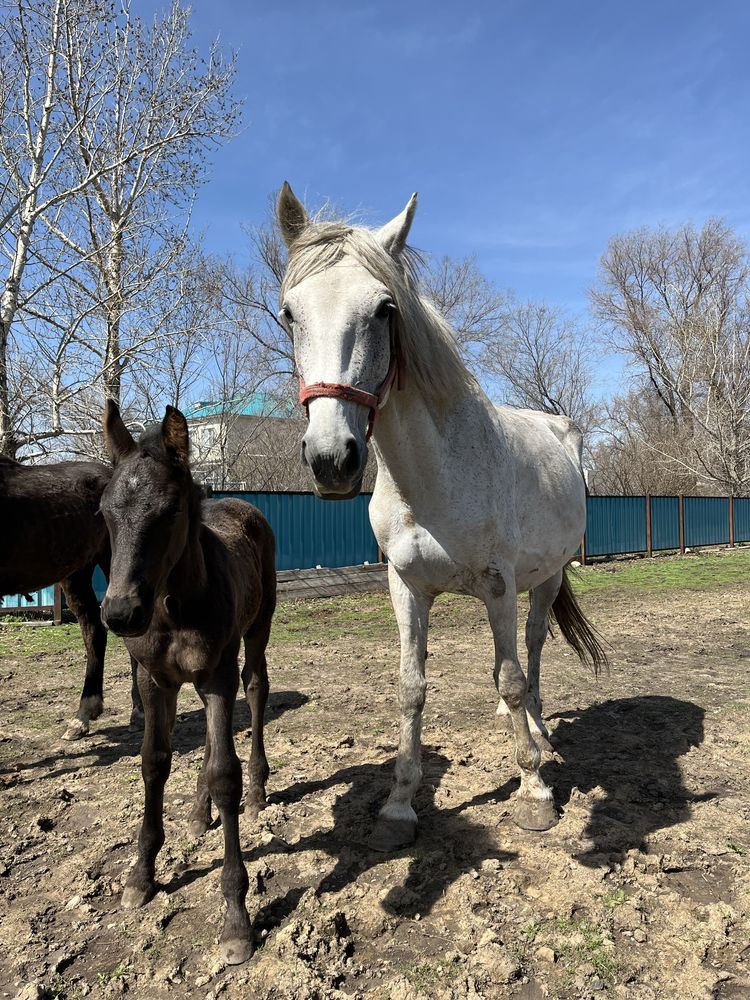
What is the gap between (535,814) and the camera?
3.10 m

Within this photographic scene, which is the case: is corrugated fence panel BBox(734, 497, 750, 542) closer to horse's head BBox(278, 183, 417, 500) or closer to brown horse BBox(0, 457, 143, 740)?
brown horse BBox(0, 457, 143, 740)

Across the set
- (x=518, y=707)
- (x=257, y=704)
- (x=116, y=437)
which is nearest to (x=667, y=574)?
(x=518, y=707)

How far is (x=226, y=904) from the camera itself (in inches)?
93.9

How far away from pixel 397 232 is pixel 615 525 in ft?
57.1

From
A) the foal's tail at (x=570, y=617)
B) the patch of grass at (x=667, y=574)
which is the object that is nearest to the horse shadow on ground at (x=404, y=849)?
the foal's tail at (x=570, y=617)

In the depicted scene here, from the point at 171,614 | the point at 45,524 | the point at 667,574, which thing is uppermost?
the point at 45,524

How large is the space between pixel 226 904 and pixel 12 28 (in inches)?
487

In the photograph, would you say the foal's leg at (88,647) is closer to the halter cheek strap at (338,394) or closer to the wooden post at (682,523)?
the halter cheek strap at (338,394)

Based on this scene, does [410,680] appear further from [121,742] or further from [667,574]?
[667,574]

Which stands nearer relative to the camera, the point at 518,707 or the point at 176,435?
the point at 176,435

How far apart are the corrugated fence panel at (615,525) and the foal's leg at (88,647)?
1476 centimetres

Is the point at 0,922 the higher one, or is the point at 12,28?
the point at 12,28

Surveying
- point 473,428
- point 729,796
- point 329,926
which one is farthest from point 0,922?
point 729,796

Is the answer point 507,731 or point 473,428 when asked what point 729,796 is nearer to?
point 507,731
